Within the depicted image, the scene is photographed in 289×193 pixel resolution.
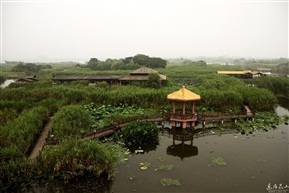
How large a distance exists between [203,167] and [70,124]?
28.4 ft

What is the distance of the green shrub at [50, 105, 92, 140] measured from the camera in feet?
43.8

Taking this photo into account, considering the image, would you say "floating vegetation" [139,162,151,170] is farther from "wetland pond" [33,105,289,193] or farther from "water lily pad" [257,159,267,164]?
"water lily pad" [257,159,267,164]

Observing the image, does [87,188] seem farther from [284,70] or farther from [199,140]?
[284,70]

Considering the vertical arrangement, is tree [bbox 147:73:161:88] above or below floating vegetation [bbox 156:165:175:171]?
above

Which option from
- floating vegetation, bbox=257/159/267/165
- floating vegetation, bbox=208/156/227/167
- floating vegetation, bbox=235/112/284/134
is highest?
floating vegetation, bbox=235/112/284/134

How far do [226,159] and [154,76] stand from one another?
1834 centimetres

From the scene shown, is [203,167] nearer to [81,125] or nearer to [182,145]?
[182,145]

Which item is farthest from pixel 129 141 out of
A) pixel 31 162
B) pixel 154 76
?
pixel 154 76

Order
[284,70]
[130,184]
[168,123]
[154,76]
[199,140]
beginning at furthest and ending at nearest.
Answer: [284,70]
[154,76]
[168,123]
[199,140]
[130,184]

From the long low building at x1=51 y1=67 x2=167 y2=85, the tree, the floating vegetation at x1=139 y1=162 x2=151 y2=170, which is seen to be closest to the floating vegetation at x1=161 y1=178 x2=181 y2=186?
the floating vegetation at x1=139 y1=162 x2=151 y2=170

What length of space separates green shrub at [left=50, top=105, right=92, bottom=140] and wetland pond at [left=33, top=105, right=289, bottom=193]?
12.8 ft

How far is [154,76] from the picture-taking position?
28.9 metres

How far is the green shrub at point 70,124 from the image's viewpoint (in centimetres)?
1336

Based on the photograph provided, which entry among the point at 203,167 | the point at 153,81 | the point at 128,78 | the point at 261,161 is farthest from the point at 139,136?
the point at 128,78
